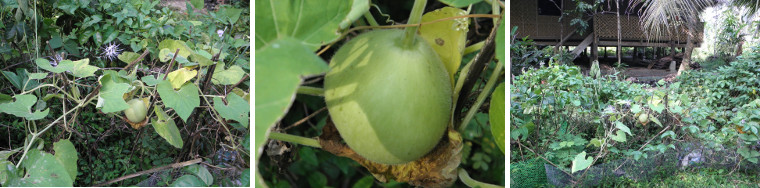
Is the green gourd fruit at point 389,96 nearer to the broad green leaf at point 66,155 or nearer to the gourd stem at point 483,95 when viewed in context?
the gourd stem at point 483,95

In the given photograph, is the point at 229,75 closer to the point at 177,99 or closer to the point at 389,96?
the point at 177,99

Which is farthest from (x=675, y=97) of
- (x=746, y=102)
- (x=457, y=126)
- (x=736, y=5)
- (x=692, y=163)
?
(x=457, y=126)

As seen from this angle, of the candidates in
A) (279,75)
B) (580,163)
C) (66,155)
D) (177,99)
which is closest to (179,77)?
(177,99)

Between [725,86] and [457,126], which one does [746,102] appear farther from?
[457,126]

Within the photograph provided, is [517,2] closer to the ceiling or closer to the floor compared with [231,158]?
closer to the floor

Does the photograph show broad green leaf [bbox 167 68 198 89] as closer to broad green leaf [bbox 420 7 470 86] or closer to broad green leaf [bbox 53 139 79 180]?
broad green leaf [bbox 53 139 79 180]

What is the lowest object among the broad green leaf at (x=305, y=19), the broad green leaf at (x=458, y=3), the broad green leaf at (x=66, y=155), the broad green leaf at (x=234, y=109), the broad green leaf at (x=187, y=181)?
the broad green leaf at (x=187, y=181)

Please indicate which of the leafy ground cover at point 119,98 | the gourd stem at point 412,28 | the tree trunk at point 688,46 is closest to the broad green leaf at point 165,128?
the leafy ground cover at point 119,98
